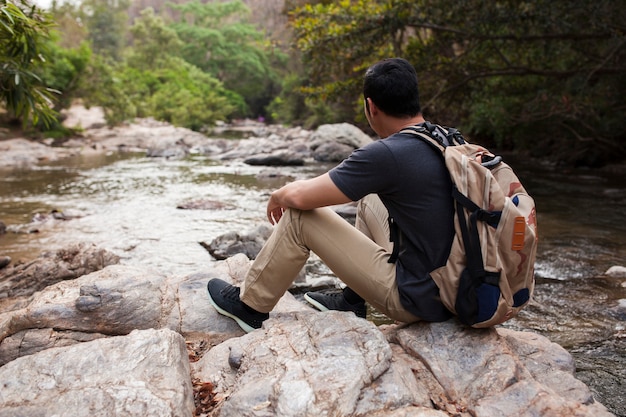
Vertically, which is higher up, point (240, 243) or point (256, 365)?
Answer: point (256, 365)

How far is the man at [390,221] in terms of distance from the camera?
2.25m

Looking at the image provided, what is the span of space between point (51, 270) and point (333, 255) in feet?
9.16

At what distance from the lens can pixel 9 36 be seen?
14.0 feet

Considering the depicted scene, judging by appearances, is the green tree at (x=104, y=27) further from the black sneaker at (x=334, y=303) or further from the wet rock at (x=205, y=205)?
the black sneaker at (x=334, y=303)

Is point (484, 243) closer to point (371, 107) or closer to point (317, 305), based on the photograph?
point (371, 107)

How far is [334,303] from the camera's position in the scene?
3.00 m

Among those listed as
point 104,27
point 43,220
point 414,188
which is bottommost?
point 43,220

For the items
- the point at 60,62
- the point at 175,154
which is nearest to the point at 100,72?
the point at 60,62

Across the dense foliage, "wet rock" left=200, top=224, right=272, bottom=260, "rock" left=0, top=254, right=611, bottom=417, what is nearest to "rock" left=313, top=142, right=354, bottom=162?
the dense foliage

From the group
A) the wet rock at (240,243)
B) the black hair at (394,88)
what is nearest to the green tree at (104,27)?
the wet rock at (240,243)

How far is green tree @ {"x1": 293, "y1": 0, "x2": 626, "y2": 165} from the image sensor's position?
7.43 metres

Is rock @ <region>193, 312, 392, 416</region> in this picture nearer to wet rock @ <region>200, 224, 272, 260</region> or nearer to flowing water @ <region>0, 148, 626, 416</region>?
flowing water @ <region>0, 148, 626, 416</region>

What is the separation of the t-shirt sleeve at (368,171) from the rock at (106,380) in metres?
1.06

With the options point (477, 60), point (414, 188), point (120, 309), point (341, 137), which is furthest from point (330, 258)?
point (341, 137)
